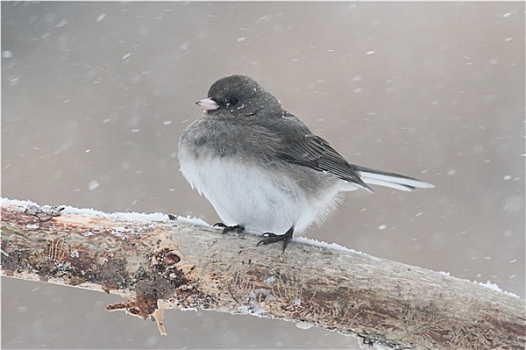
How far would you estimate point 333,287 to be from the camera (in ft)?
7.38

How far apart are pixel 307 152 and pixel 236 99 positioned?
0.37 meters

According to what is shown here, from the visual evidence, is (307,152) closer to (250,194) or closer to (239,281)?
(250,194)

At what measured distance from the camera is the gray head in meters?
2.77

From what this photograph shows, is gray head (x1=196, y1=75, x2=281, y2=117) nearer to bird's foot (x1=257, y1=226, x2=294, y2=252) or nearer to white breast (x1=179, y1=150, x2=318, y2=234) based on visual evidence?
white breast (x1=179, y1=150, x2=318, y2=234)

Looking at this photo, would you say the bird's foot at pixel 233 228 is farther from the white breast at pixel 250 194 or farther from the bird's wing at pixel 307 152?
the bird's wing at pixel 307 152

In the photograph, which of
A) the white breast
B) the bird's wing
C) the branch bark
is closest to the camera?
the branch bark

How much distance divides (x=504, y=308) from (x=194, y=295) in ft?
3.42

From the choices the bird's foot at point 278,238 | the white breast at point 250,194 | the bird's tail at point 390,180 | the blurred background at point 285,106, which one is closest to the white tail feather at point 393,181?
the bird's tail at point 390,180

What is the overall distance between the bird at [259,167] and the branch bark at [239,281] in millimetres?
195

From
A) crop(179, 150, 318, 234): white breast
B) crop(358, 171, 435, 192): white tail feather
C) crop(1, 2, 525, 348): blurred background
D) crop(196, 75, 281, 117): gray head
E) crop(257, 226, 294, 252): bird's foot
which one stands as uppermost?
crop(196, 75, 281, 117): gray head

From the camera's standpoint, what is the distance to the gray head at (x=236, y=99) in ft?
9.09

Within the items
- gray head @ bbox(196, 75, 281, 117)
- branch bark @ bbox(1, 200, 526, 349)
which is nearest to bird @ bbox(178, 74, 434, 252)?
gray head @ bbox(196, 75, 281, 117)

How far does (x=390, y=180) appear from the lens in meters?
2.92

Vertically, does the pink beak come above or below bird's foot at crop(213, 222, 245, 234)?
above
